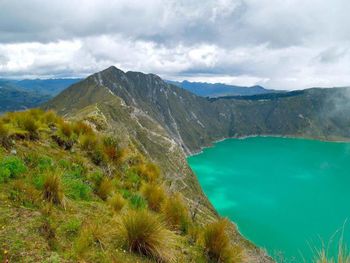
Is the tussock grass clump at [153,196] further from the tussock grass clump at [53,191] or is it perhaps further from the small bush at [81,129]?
the small bush at [81,129]

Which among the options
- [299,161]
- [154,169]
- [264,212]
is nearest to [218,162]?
[299,161]

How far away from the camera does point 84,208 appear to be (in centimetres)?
605

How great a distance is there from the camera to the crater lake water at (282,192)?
60600 mm

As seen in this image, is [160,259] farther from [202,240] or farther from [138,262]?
[202,240]

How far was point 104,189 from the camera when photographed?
7.42 metres

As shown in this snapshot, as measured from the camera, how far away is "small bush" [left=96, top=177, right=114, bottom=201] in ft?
24.0

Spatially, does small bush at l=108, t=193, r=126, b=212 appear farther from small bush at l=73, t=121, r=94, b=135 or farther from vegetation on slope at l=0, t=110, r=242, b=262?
small bush at l=73, t=121, r=94, b=135

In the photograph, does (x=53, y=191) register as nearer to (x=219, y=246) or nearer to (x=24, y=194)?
(x=24, y=194)

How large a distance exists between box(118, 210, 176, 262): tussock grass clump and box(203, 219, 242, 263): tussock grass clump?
1.00 metres

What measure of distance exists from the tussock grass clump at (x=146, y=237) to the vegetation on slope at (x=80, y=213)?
0.04 feet

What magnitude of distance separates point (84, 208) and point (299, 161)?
149468 millimetres

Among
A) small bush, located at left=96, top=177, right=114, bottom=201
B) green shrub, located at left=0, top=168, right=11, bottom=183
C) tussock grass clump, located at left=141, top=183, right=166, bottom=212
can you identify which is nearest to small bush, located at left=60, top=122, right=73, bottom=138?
small bush, located at left=96, top=177, right=114, bottom=201

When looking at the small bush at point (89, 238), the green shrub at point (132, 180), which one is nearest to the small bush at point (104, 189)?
the green shrub at point (132, 180)

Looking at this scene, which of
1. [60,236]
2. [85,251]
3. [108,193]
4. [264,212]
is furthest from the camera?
[264,212]
